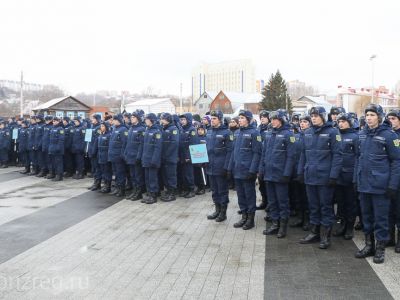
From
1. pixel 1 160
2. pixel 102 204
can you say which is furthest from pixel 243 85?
pixel 102 204

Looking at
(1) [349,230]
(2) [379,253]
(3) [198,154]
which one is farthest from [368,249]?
(3) [198,154]

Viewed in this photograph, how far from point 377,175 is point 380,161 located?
20 cm

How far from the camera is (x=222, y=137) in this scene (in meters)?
7.89

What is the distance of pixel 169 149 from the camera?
9852 millimetres

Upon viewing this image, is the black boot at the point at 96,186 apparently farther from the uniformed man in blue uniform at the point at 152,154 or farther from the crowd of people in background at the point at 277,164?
the uniformed man in blue uniform at the point at 152,154

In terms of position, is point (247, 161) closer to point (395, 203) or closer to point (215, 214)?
point (215, 214)

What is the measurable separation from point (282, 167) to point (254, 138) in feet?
2.63

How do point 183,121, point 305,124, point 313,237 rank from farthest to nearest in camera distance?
1. point 183,121
2. point 305,124
3. point 313,237

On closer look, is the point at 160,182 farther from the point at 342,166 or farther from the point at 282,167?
the point at 342,166

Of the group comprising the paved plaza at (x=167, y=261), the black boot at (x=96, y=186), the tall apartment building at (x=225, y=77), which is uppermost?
the tall apartment building at (x=225, y=77)

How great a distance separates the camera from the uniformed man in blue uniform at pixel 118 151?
10.3m

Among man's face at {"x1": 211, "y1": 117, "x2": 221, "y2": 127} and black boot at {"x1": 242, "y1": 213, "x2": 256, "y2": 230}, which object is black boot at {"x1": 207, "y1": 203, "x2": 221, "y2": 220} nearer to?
black boot at {"x1": 242, "y1": 213, "x2": 256, "y2": 230}

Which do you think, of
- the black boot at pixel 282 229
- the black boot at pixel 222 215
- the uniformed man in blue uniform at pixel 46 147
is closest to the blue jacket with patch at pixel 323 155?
the black boot at pixel 282 229

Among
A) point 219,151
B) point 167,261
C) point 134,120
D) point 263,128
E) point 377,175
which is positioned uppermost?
point 134,120
